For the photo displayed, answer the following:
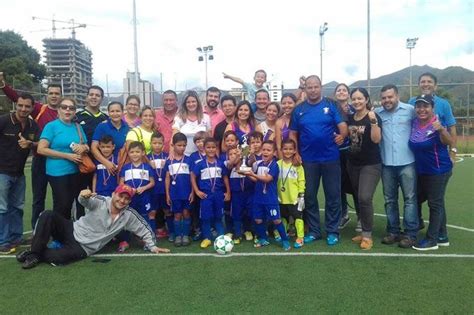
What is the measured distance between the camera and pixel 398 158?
517cm

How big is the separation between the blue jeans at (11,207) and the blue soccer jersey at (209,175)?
2424mm

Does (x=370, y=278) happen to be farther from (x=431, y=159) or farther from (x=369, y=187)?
(x=431, y=159)

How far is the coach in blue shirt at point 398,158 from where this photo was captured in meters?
5.17

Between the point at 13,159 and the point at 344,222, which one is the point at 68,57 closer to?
the point at 13,159

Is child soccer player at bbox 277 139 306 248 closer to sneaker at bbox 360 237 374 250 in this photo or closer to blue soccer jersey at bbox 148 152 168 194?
sneaker at bbox 360 237 374 250

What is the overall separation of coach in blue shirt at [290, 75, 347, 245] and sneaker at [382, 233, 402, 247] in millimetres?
635

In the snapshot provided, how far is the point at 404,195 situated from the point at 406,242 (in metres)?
0.61

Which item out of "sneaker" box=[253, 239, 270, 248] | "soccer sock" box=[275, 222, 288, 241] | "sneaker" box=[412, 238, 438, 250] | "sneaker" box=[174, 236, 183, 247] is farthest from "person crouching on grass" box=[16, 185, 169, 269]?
"sneaker" box=[412, 238, 438, 250]

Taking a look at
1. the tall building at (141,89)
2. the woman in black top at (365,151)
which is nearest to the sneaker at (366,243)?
the woman in black top at (365,151)

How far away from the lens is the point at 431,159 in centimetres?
501

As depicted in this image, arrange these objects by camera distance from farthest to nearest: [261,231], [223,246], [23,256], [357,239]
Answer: [357,239]
[261,231]
[223,246]
[23,256]

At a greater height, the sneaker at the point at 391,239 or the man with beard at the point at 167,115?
the man with beard at the point at 167,115

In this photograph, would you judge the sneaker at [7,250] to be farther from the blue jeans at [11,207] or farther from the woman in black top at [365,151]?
the woman in black top at [365,151]

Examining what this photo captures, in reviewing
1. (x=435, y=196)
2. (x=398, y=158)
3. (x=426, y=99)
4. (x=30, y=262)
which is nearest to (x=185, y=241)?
(x=30, y=262)
